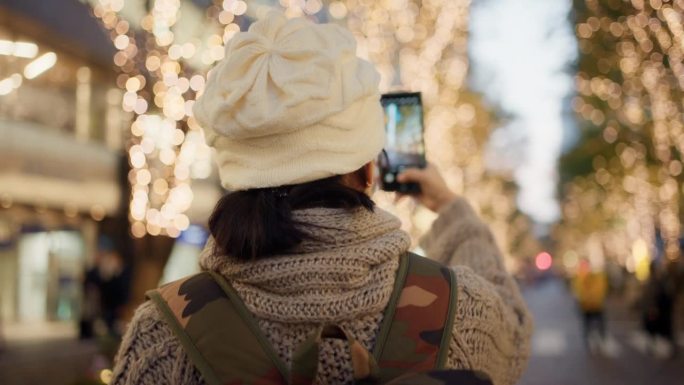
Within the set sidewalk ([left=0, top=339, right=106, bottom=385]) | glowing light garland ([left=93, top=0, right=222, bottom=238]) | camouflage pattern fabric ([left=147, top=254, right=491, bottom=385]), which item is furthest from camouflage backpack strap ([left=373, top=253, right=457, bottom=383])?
sidewalk ([left=0, top=339, right=106, bottom=385])

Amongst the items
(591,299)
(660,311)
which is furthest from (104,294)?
(660,311)

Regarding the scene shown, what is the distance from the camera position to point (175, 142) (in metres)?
11.1

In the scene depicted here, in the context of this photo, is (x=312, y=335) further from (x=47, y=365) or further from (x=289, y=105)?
(x=47, y=365)

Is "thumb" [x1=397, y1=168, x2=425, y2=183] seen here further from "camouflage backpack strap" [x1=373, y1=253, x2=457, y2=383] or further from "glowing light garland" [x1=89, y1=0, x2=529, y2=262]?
"glowing light garland" [x1=89, y1=0, x2=529, y2=262]

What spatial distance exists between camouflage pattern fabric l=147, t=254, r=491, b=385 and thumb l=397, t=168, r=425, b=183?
57 cm

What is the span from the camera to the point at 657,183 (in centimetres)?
2942

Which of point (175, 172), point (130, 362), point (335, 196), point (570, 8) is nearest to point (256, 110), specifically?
point (335, 196)

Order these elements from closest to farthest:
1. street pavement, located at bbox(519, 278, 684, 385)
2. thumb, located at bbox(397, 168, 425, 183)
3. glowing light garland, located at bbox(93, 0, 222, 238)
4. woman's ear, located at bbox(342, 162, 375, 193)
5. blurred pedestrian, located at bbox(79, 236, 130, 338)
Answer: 1. woman's ear, located at bbox(342, 162, 375, 193)
2. thumb, located at bbox(397, 168, 425, 183)
3. glowing light garland, located at bbox(93, 0, 222, 238)
4. street pavement, located at bbox(519, 278, 684, 385)
5. blurred pedestrian, located at bbox(79, 236, 130, 338)

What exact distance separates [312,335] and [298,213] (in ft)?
0.88

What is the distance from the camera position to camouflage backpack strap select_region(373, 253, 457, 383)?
1767 mm

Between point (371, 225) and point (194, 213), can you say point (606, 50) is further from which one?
point (194, 213)

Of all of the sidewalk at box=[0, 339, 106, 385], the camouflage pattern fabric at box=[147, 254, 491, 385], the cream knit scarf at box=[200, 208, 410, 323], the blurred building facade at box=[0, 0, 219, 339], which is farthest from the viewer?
the blurred building facade at box=[0, 0, 219, 339]

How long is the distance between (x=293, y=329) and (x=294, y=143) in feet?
1.08

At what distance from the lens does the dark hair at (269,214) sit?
179 cm
